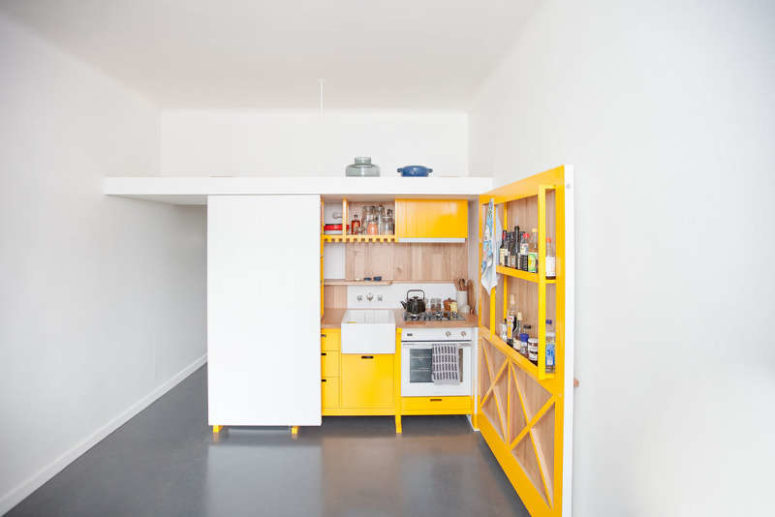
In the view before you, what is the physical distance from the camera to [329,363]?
350 centimetres

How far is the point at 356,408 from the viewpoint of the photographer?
11.6 feet

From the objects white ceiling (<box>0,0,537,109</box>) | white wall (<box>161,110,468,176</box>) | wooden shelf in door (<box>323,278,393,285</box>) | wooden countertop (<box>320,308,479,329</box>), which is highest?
white ceiling (<box>0,0,537,109</box>)

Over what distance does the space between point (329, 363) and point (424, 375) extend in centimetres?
85

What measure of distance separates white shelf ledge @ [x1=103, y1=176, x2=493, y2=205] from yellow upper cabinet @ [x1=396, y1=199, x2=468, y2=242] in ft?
0.82

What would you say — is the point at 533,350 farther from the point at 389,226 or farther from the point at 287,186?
the point at 287,186

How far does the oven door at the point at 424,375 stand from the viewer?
3473mm

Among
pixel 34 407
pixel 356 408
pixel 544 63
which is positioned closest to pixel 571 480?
pixel 356 408

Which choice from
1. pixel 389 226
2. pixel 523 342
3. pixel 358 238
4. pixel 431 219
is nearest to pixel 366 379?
pixel 358 238

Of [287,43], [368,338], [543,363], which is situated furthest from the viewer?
[368,338]

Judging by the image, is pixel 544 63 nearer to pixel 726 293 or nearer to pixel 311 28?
pixel 311 28

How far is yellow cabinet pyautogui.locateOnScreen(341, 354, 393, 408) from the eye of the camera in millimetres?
3506

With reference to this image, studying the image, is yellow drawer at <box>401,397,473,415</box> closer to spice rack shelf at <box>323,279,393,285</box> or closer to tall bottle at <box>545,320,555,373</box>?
spice rack shelf at <box>323,279,393,285</box>

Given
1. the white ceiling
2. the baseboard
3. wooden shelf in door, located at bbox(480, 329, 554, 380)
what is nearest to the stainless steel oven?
wooden shelf in door, located at bbox(480, 329, 554, 380)

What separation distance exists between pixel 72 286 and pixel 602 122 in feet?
11.7
